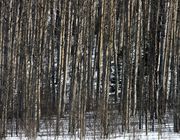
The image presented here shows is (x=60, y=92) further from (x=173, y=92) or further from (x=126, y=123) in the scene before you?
(x=173, y=92)

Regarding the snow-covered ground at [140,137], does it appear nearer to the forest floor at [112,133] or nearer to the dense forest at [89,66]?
the forest floor at [112,133]

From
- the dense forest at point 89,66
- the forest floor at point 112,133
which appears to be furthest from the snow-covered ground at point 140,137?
the dense forest at point 89,66

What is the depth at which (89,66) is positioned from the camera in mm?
12312

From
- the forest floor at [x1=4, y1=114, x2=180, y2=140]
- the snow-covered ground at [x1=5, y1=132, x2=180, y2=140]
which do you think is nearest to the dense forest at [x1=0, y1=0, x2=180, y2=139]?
the forest floor at [x1=4, y1=114, x2=180, y2=140]

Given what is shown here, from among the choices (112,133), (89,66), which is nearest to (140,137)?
(112,133)

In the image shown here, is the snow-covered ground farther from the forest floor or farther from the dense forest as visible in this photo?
the dense forest

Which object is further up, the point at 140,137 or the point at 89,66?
the point at 89,66

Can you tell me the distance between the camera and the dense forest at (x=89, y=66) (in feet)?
35.1

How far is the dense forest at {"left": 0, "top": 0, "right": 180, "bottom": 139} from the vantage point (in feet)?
35.1

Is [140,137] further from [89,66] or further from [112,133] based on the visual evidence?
[89,66]

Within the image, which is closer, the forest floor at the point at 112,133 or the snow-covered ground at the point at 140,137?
the snow-covered ground at the point at 140,137

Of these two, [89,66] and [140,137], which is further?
[89,66]

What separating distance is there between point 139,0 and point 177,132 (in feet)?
11.8

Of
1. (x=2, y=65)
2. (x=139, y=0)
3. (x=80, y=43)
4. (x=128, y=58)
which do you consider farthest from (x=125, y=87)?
(x=2, y=65)
